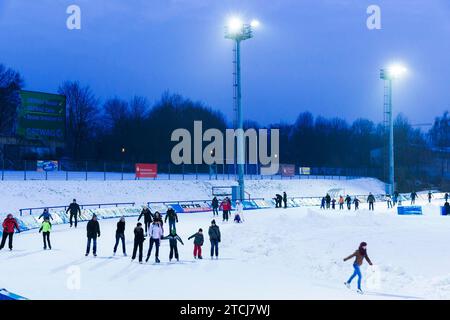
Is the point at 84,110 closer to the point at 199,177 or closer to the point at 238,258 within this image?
the point at 199,177

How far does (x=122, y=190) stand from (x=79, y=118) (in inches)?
1270

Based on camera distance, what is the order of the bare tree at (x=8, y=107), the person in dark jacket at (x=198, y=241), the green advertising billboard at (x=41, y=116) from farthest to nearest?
the bare tree at (x=8, y=107), the green advertising billboard at (x=41, y=116), the person in dark jacket at (x=198, y=241)

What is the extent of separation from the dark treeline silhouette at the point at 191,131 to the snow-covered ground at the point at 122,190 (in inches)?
810

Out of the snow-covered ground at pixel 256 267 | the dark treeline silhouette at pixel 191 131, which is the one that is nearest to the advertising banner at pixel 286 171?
the dark treeline silhouette at pixel 191 131

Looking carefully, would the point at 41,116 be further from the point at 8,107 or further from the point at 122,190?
the point at 8,107

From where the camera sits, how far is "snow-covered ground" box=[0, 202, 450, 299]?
44.2 ft

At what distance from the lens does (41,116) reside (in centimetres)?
4228

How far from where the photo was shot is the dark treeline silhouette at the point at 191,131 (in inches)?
2881

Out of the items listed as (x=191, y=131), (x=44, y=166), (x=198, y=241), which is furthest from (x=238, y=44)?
(x=191, y=131)

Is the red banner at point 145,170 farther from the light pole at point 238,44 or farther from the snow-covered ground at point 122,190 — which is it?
the light pole at point 238,44

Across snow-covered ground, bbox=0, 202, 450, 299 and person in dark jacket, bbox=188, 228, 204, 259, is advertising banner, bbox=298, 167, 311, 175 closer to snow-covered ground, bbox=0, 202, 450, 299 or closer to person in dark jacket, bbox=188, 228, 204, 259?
snow-covered ground, bbox=0, 202, 450, 299
